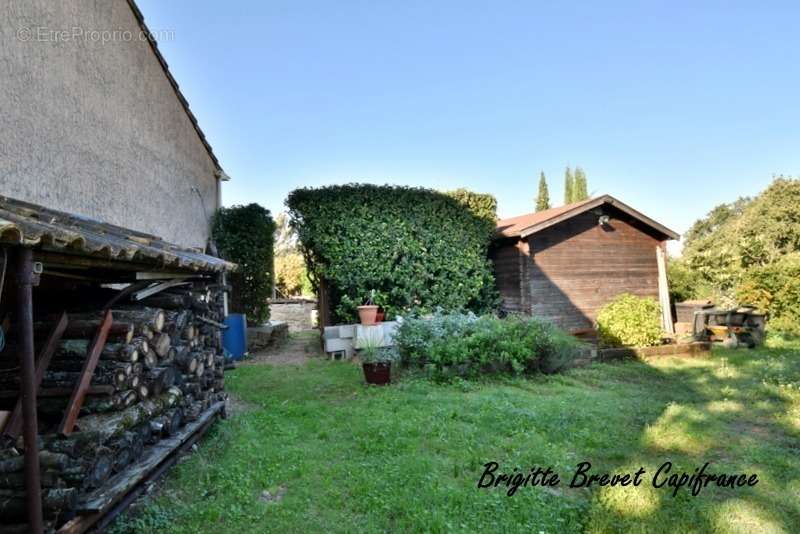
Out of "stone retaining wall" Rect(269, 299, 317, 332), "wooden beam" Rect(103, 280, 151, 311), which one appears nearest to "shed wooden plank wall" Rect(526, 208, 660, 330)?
"wooden beam" Rect(103, 280, 151, 311)

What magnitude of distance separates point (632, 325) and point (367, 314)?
217 inches

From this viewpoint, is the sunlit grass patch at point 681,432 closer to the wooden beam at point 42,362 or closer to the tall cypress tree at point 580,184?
the wooden beam at point 42,362

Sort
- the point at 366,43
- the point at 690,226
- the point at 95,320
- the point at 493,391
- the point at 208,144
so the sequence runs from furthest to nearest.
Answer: the point at 690,226 < the point at 208,144 < the point at 366,43 < the point at 493,391 < the point at 95,320

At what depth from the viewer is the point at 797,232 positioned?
16.0 m

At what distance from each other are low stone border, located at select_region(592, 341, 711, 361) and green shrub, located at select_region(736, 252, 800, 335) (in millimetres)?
3393

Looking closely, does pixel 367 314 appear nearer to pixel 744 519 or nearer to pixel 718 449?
pixel 718 449

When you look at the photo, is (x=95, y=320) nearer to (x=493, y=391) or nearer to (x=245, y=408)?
(x=245, y=408)

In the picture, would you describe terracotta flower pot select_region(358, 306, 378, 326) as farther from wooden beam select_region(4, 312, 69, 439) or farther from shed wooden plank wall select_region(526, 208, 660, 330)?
wooden beam select_region(4, 312, 69, 439)

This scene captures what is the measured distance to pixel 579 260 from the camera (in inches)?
438

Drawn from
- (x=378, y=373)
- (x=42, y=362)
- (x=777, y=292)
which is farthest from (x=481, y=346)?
(x=777, y=292)

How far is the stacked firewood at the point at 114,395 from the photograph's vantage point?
6.95 ft

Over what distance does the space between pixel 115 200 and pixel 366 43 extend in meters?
6.27

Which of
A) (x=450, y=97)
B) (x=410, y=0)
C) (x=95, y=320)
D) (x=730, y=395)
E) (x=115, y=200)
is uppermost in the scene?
(x=410, y=0)

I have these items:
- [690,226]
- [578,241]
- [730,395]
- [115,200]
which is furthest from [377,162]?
[690,226]
